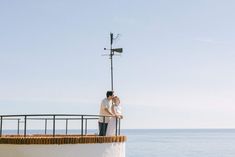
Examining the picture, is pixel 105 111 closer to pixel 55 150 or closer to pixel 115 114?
pixel 115 114

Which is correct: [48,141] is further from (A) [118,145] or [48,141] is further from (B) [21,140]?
(A) [118,145]

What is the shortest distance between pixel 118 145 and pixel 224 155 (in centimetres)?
8975

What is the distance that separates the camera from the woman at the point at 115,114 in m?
19.9

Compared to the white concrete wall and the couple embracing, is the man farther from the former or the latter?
the white concrete wall

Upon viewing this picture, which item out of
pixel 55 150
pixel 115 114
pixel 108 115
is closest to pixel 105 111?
pixel 108 115

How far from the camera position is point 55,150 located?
17.4 m

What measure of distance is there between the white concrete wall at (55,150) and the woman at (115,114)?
4.72ft

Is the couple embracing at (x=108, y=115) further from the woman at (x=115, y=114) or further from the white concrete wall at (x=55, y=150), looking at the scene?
the white concrete wall at (x=55, y=150)

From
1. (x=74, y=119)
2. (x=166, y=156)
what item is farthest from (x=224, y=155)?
(x=74, y=119)

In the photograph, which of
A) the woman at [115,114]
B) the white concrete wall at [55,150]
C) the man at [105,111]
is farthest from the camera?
the woman at [115,114]

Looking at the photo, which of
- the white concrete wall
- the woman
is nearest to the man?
the woman

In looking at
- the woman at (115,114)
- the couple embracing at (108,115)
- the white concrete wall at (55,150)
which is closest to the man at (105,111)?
the couple embracing at (108,115)

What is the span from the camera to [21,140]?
17.5 meters

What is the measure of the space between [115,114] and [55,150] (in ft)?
11.4
